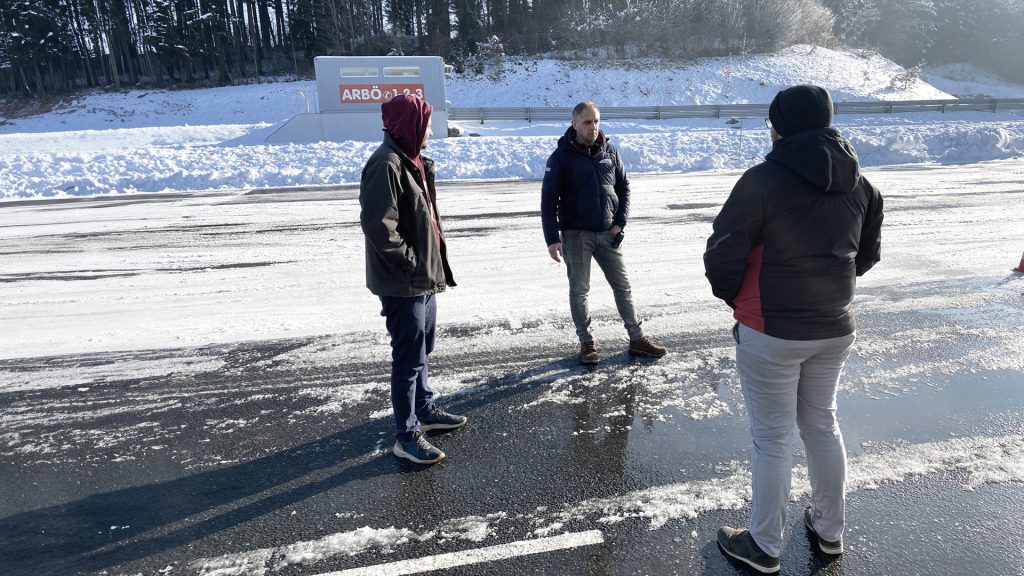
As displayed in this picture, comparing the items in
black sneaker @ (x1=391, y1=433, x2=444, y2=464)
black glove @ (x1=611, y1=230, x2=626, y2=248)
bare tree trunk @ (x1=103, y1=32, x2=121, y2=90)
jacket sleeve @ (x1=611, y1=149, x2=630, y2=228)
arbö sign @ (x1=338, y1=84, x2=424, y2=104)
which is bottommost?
black sneaker @ (x1=391, y1=433, x2=444, y2=464)

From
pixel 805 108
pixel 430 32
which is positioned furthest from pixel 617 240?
pixel 430 32

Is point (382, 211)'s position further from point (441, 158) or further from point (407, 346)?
point (441, 158)

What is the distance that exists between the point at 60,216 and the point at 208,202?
2711 millimetres

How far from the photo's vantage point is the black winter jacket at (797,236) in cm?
232

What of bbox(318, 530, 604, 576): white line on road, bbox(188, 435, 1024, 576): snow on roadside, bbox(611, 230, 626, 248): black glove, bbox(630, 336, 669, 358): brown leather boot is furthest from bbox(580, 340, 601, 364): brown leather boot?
bbox(318, 530, 604, 576): white line on road

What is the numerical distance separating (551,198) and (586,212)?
11.9 inches

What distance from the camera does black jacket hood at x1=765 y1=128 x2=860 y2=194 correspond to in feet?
7.48

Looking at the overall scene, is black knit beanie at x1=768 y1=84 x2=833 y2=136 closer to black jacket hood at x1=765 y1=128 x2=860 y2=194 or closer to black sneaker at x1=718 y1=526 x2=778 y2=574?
black jacket hood at x1=765 y1=128 x2=860 y2=194

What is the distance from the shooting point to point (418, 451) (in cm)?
366

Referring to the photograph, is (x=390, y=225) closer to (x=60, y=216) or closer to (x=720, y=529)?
(x=720, y=529)

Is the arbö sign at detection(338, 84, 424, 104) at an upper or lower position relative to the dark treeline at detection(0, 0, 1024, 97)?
lower

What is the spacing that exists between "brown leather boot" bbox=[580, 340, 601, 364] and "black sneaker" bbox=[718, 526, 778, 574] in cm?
220

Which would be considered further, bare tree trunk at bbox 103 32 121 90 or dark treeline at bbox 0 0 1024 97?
bare tree trunk at bbox 103 32 121 90

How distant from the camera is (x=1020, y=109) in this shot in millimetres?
26250
